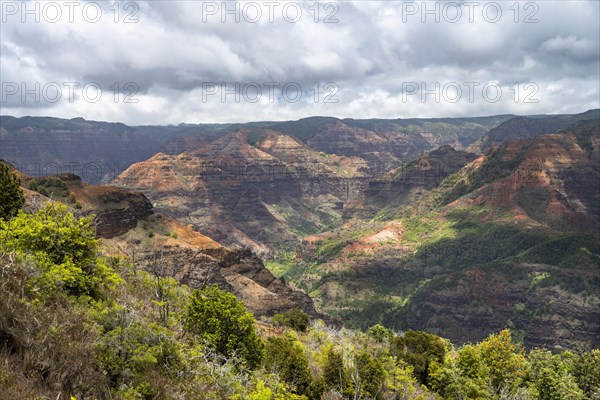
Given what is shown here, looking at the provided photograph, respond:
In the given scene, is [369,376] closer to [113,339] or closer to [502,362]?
[502,362]

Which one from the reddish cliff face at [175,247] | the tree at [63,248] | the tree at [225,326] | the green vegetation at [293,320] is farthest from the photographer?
the reddish cliff face at [175,247]

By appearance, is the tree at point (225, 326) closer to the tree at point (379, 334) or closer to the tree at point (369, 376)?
the tree at point (369, 376)

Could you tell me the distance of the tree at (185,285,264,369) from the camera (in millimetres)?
26811

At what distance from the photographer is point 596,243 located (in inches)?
6304

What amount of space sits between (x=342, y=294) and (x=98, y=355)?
188 m

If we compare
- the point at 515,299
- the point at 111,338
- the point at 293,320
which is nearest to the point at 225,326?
the point at 111,338

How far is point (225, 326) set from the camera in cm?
2762

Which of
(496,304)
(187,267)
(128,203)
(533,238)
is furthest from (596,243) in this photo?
(128,203)

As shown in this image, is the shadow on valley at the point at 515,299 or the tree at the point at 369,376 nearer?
the tree at the point at 369,376

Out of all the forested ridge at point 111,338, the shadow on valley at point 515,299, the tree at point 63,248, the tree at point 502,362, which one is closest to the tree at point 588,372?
the tree at point 502,362

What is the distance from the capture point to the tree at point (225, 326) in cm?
2681

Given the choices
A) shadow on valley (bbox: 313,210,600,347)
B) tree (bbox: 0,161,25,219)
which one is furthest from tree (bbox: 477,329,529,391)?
shadow on valley (bbox: 313,210,600,347)

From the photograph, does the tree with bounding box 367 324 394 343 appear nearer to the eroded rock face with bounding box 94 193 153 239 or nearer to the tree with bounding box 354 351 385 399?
the tree with bounding box 354 351 385 399

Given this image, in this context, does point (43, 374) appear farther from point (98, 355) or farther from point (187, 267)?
point (187, 267)
